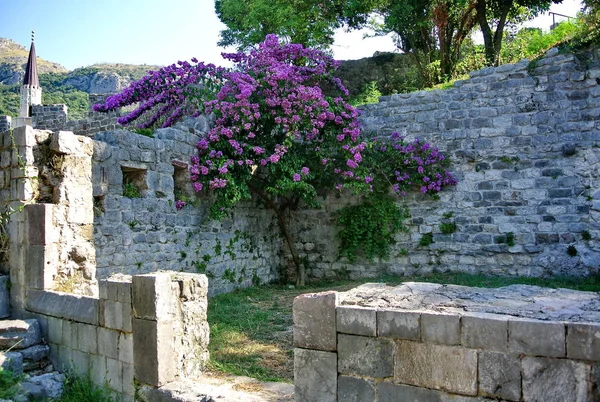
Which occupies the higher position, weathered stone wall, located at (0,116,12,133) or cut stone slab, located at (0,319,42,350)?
weathered stone wall, located at (0,116,12,133)

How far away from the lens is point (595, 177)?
8.55m

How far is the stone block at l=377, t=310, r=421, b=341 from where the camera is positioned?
10.2 feet

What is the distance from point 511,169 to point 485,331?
7.00 metres

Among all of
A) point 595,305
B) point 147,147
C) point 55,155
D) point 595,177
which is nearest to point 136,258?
point 147,147

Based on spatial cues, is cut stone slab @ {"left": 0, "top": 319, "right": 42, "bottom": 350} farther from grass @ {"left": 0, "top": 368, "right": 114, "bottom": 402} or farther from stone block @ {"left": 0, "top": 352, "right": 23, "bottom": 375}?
grass @ {"left": 0, "top": 368, "right": 114, "bottom": 402}

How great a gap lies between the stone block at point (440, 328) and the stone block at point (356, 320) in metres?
0.33

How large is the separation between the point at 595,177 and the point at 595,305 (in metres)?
6.28

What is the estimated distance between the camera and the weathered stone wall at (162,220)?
726cm

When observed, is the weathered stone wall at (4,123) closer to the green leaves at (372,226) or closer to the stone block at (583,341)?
the green leaves at (372,226)

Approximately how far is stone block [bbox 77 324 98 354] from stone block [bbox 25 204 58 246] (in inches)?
44.3

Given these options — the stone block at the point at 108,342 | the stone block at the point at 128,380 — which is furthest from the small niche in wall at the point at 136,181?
the stone block at the point at 128,380

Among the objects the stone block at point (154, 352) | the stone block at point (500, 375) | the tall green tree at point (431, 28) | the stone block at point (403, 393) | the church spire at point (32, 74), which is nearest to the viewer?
the stone block at point (500, 375)

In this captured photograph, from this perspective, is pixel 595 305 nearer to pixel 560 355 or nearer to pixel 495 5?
pixel 560 355

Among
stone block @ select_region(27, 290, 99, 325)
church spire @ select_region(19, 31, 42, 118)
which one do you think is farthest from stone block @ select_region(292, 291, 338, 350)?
church spire @ select_region(19, 31, 42, 118)
